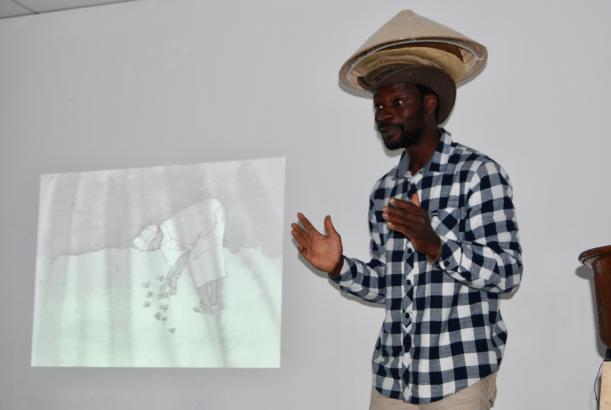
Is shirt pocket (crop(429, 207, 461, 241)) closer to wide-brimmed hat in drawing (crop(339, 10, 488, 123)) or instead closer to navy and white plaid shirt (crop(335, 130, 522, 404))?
navy and white plaid shirt (crop(335, 130, 522, 404))

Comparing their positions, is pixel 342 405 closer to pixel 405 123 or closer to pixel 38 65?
pixel 405 123

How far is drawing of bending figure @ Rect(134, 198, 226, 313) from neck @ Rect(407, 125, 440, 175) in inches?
40.1

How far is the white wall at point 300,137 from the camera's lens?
108 inches

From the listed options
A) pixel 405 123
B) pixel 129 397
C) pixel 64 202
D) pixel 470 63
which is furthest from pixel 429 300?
pixel 64 202

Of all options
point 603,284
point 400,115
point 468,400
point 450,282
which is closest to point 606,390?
point 603,284

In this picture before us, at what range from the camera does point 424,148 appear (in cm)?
245

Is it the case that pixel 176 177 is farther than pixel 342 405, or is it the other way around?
pixel 176 177

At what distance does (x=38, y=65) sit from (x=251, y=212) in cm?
127

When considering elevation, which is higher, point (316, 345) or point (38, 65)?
point (38, 65)

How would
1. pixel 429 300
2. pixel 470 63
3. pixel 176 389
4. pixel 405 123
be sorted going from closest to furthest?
1. pixel 429 300
2. pixel 405 123
3. pixel 470 63
4. pixel 176 389

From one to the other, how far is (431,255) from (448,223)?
23 centimetres

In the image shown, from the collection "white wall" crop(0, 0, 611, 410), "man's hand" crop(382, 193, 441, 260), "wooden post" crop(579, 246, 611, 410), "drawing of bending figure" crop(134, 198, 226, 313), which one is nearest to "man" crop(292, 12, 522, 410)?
"man's hand" crop(382, 193, 441, 260)

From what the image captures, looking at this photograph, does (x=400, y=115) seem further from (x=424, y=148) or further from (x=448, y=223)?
(x=448, y=223)

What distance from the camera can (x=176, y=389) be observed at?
10.3ft
